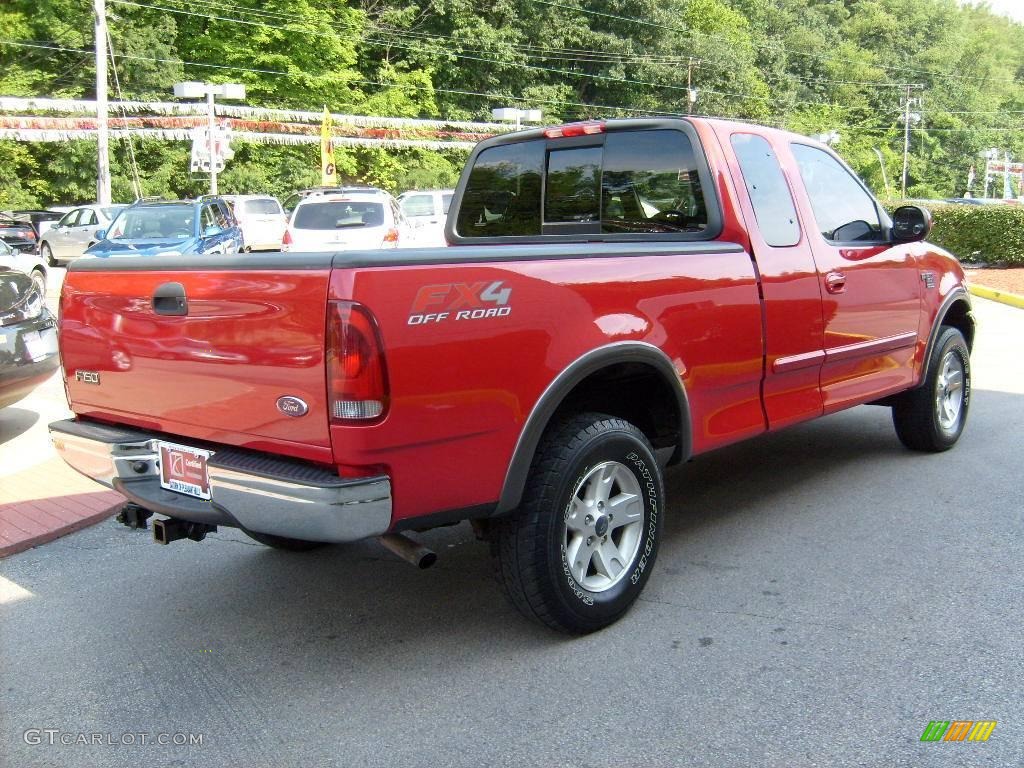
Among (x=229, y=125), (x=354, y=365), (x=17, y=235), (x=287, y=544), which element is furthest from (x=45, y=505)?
(x=229, y=125)

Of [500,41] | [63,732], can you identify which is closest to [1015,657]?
[63,732]

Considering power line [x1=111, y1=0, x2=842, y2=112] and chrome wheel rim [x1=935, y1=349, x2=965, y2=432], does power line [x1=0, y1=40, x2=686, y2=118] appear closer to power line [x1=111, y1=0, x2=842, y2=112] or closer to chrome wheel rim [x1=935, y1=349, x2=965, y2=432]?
power line [x1=111, y1=0, x2=842, y2=112]

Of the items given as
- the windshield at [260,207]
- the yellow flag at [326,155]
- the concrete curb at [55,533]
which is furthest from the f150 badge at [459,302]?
the yellow flag at [326,155]

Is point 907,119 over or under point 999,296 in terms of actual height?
over

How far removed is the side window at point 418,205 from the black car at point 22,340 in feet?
57.9

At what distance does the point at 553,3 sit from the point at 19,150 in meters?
36.9

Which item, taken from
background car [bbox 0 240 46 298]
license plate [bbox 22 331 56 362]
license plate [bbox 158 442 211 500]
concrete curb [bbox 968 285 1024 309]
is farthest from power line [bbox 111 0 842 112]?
license plate [bbox 158 442 211 500]

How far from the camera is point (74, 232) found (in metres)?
26.7

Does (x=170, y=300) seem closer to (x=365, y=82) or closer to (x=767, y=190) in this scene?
(x=767, y=190)

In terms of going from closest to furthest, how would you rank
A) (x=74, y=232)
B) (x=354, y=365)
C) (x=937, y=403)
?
1. (x=354, y=365)
2. (x=937, y=403)
3. (x=74, y=232)

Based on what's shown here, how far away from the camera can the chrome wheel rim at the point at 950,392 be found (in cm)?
610

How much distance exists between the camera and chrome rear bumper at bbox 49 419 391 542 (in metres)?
2.92

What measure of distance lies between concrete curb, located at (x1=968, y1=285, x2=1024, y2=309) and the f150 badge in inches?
560

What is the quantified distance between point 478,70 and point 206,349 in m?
57.0
